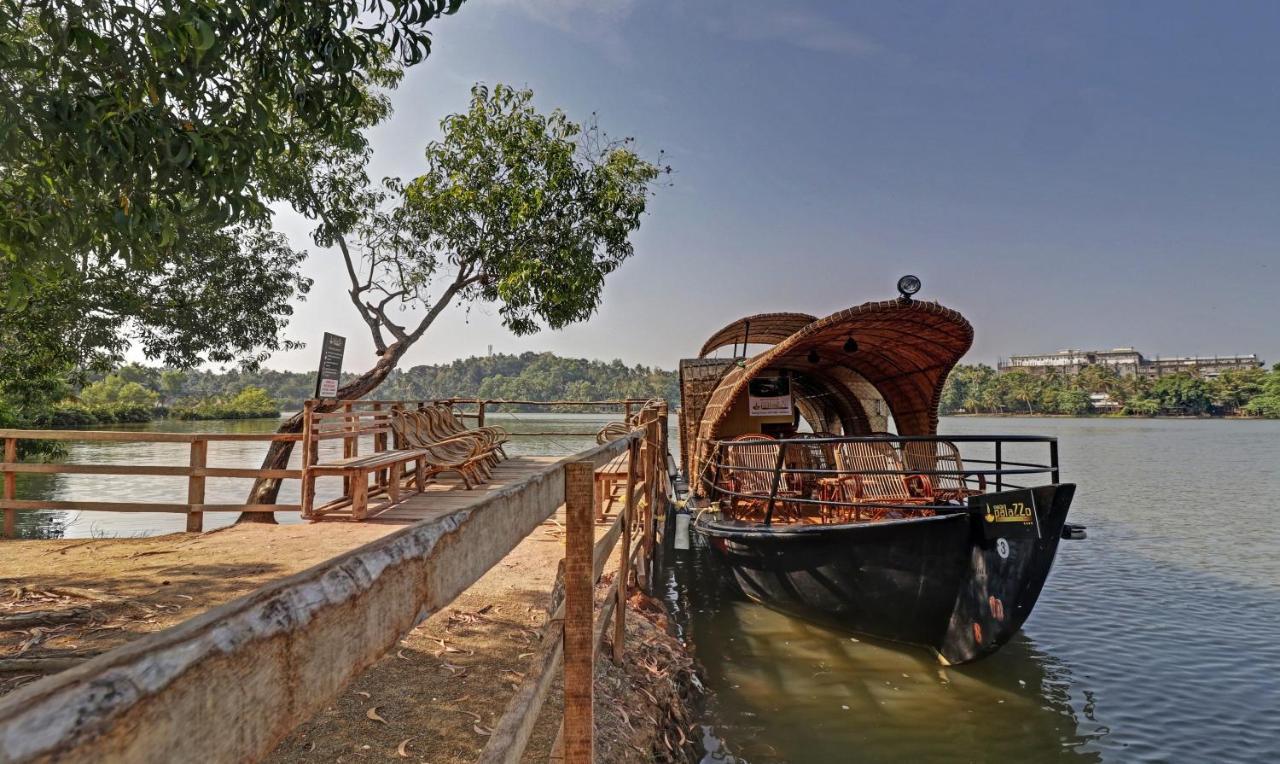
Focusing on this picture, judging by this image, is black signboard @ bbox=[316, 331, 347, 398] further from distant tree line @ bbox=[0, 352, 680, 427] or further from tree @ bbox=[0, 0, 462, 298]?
distant tree line @ bbox=[0, 352, 680, 427]

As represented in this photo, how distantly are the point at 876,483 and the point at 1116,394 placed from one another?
103m

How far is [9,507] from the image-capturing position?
7.20 m

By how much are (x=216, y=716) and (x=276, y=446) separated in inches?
398

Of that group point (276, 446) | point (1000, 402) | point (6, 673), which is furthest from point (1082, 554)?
point (1000, 402)

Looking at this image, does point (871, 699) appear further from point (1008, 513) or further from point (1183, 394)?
point (1183, 394)

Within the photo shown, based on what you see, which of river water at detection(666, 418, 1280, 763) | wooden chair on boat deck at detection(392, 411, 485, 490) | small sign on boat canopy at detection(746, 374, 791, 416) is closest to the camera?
river water at detection(666, 418, 1280, 763)

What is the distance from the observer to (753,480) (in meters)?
8.16

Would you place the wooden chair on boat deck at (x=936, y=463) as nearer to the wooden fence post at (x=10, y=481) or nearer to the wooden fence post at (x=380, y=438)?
the wooden fence post at (x=380, y=438)

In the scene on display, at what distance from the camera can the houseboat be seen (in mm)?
5699

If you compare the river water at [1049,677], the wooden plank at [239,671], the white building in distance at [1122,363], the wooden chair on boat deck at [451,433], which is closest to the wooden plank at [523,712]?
the wooden plank at [239,671]

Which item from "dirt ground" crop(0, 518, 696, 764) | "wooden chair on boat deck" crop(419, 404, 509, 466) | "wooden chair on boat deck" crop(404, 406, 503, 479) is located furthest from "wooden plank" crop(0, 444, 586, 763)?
"wooden chair on boat deck" crop(419, 404, 509, 466)

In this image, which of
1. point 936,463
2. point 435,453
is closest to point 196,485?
point 435,453

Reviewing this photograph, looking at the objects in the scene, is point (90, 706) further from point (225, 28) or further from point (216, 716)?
point (225, 28)

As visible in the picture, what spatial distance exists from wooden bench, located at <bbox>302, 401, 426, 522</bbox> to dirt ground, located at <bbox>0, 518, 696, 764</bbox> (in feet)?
1.21
